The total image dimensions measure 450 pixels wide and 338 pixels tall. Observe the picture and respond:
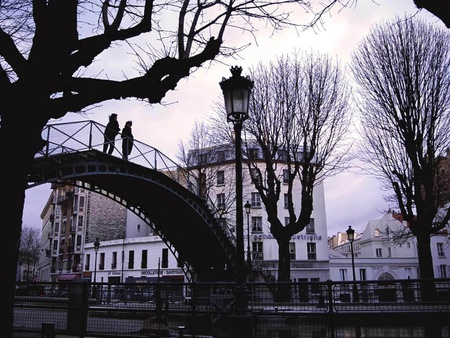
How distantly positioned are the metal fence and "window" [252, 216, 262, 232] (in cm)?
3469

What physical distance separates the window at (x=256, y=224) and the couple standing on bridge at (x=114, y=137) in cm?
2838

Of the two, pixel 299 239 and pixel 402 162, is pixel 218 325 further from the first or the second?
pixel 299 239

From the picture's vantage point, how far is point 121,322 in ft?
28.8

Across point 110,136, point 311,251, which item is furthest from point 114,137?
point 311,251

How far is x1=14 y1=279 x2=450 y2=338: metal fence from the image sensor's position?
7.09 m

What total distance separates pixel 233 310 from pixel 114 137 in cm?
1192

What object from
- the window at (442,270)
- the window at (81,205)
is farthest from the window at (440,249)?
the window at (81,205)

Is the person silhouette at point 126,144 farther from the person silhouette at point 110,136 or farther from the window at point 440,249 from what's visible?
the window at point 440,249

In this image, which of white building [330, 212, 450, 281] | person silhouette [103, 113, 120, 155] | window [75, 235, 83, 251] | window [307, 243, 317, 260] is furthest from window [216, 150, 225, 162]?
window [75, 235, 83, 251]

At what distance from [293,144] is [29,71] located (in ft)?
54.0

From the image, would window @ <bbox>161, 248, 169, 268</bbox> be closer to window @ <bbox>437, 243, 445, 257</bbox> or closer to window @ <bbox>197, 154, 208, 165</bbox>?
window @ <bbox>197, 154, 208, 165</bbox>

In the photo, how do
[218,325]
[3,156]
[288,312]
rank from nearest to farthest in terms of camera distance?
[3,156] → [288,312] → [218,325]

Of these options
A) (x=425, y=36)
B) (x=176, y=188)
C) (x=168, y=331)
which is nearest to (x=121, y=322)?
(x=168, y=331)

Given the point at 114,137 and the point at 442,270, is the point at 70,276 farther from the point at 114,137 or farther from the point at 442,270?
the point at 442,270
